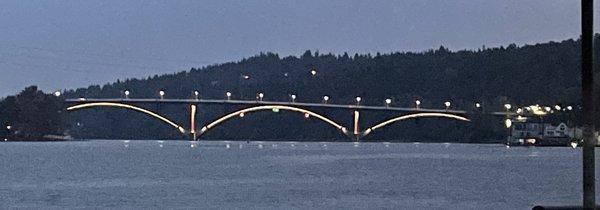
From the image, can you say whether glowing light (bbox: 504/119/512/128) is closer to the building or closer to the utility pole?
the building

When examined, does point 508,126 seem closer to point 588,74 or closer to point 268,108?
point 268,108

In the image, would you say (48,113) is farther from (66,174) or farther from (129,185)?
(129,185)

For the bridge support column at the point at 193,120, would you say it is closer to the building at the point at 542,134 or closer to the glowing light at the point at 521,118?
the building at the point at 542,134

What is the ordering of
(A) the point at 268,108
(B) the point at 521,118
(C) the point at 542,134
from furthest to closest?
1. (C) the point at 542,134
2. (B) the point at 521,118
3. (A) the point at 268,108

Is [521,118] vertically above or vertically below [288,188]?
above

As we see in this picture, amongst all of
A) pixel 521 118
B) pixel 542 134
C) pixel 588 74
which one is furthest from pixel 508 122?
pixel 588 74

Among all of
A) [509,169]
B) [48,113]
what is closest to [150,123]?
[48,113]

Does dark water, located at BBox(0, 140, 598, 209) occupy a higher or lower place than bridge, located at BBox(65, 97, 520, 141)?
lower

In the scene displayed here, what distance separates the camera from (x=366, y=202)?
1291 inches

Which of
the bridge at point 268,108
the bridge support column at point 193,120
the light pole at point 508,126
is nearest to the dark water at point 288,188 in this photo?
the bridge at point 268,108

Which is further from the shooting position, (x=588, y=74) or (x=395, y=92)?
(x=395, y=92)

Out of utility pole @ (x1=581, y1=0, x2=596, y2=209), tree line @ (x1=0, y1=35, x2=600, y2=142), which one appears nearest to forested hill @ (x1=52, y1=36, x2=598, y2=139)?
tree line @ (x1=0, y1=35, x2=600, y2=142)

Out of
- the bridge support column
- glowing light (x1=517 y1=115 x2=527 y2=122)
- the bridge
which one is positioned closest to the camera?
the bridge

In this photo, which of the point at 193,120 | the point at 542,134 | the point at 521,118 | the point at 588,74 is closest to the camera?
the point at 588,74
